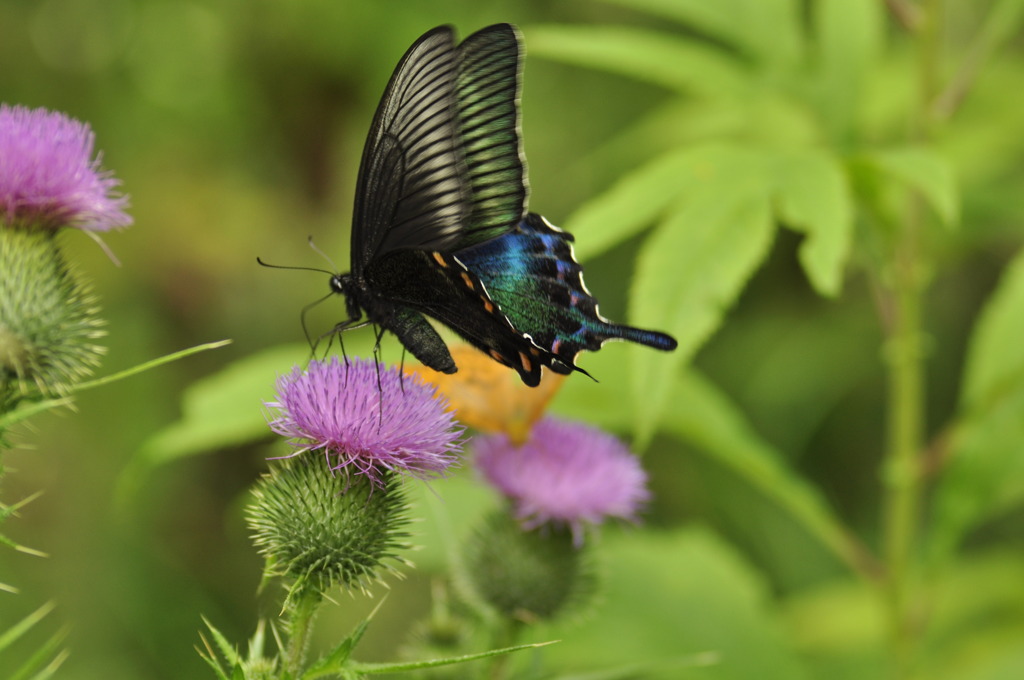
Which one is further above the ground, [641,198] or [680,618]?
[641,198]

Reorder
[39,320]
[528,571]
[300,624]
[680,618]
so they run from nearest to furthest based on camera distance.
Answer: [300,624], [39,320], [528,571], [680,618]

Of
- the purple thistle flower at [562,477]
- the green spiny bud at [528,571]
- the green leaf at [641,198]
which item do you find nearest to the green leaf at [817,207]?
the green leaf at [641,198]

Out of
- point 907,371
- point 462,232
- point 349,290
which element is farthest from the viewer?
point 907,371

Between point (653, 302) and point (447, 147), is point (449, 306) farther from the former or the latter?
point (653, 302)

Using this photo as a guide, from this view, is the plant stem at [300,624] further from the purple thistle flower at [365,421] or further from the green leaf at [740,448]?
the green leaf at [740,448]

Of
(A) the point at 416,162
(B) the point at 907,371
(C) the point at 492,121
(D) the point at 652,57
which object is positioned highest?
(D) the point at 652,57

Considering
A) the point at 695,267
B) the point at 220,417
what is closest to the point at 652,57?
the point at 695,267

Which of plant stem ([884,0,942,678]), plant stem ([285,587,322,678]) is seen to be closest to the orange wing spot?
plant stem ([285,587,322,678])
